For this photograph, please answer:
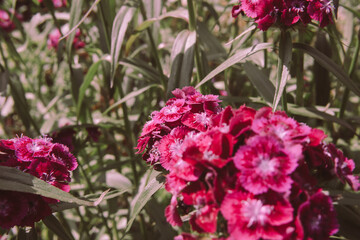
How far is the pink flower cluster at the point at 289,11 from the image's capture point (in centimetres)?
117

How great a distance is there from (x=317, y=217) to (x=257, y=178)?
0.53 feet

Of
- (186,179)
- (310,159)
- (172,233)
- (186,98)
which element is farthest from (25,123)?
(310,159)

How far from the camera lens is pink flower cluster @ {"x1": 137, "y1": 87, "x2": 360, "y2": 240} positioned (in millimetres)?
787

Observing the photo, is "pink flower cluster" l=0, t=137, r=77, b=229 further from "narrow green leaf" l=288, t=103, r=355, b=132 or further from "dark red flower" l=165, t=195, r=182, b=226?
"narrow green leaf" l=288, t=103, r=355, b=132

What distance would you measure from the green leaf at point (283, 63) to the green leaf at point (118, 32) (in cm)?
70

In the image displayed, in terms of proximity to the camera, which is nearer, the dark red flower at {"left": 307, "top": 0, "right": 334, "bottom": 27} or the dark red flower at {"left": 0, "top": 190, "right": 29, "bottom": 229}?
the dark red flower at {"left": 0, "top": 190, "right": 29, "bottom": 229}

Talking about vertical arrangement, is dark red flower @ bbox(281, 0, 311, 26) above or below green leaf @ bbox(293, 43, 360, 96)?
above

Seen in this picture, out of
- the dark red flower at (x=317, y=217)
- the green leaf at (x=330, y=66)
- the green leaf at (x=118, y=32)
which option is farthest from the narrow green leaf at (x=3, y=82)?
the dark red flower at (x=317, y=217)

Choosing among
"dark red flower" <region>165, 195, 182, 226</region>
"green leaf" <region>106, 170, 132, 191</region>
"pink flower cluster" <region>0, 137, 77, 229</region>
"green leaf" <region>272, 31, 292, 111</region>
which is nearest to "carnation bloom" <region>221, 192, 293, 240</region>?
"dark red flower" <region>165, 195, 182, 226</region>

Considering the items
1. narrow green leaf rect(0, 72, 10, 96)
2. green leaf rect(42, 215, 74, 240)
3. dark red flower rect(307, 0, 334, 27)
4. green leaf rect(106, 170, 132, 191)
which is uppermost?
dark red flower rect(307, 0, 334, 27)

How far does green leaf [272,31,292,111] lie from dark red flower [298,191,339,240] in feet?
1.44

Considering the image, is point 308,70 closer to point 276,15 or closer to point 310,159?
point 276,15

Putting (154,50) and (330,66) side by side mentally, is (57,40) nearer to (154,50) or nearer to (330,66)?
(154,50)

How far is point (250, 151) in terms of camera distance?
834 millimetres
